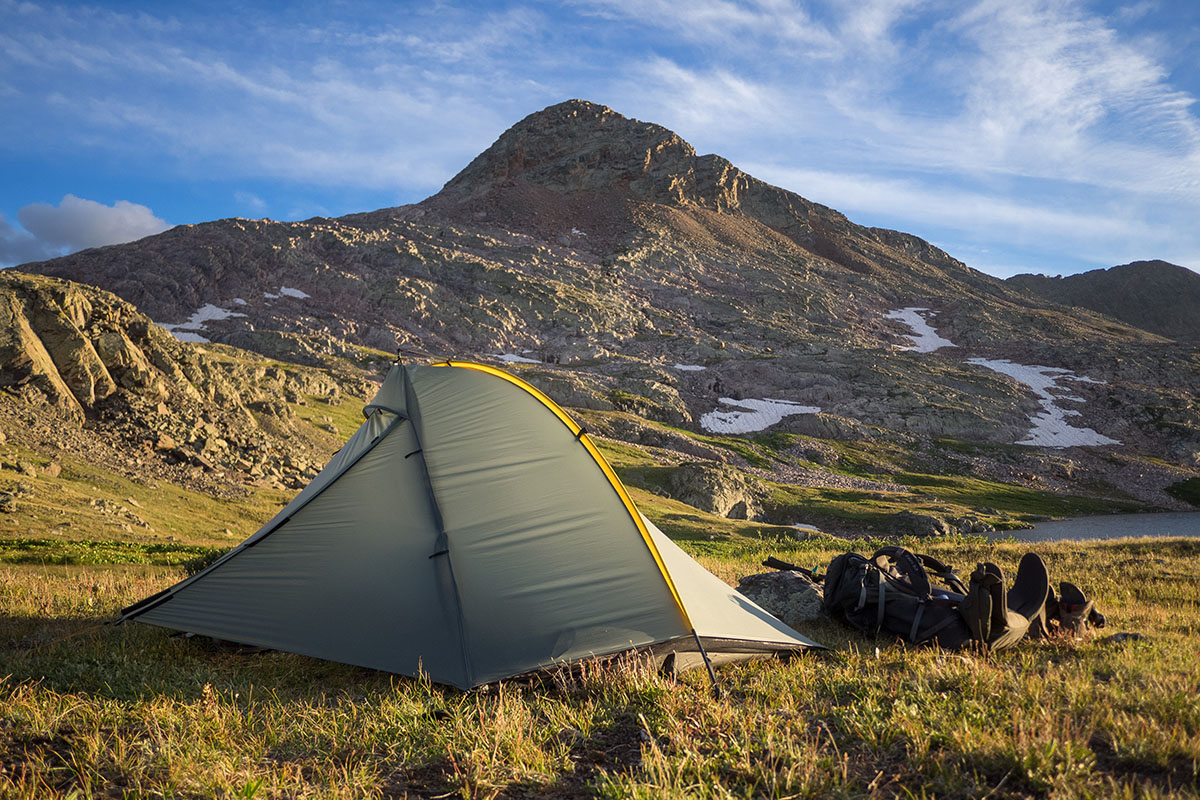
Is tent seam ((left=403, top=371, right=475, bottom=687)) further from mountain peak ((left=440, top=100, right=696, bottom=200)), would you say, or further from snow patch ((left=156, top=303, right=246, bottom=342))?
mountain peak ((left=440, top=100, right=696, bottom=200))

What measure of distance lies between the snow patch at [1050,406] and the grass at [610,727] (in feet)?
265

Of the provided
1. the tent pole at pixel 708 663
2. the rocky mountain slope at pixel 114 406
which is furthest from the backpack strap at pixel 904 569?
the rocky mountain slope at pixel 114 406

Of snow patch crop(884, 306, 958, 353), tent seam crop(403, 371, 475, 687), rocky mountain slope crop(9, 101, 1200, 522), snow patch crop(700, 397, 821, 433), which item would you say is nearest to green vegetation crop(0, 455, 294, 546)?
tent seam crop(403, 371, 475, 687)

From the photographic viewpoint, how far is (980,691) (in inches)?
212

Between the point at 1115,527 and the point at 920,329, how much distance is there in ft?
252

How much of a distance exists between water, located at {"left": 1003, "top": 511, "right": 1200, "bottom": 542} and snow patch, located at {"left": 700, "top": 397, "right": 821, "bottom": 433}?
2703 centimetres

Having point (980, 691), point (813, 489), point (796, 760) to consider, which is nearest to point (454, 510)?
point (796, 760)

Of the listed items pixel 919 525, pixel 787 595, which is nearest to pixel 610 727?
pixel 787 595

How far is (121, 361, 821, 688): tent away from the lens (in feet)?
21.7

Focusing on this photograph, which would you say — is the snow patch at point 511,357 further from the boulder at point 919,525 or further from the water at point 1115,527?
the water at point 1115,527

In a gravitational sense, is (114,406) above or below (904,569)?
above

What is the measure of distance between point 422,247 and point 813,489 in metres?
79.8

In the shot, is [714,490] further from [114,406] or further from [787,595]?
[787,595]

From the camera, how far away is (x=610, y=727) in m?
5.16
